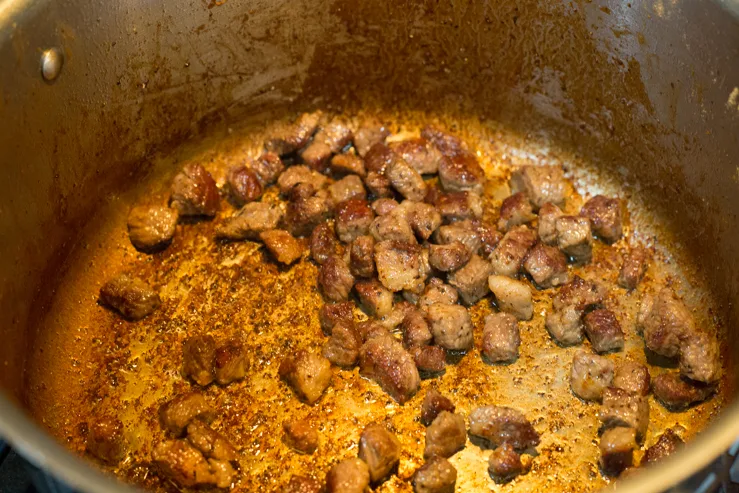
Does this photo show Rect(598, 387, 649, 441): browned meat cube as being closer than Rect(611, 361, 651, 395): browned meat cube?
Yes

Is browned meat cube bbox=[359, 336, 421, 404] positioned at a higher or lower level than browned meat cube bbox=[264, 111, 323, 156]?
lower

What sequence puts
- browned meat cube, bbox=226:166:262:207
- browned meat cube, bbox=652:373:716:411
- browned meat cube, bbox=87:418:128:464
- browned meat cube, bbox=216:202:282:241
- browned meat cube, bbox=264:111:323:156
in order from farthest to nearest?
browned meat cube, bbox=264:111:323:156, browned meat cube, bbox=226:166:262:207, browned meat cube, bbox=216:202:282:241, browned meat cube, bbox=652:373:716:411, browned meat cube, bbox=87:418:128:464

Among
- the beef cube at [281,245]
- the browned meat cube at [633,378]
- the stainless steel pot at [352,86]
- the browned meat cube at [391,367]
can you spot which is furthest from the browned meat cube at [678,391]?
the beef cube at [281,245]

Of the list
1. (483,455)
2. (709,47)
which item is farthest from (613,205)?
(483,455)

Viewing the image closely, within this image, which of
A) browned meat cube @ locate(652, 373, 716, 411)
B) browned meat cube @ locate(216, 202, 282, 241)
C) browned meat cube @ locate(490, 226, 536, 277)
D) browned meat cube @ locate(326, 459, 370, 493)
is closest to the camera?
browned meat cube @ locate(326, 459, 370, 493)

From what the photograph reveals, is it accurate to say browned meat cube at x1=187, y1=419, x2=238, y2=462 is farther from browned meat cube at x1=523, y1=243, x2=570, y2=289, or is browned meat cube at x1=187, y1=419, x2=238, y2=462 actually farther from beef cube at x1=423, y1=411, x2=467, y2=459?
browned meat cube at x1=523, y1=243, x2=570, y2=289

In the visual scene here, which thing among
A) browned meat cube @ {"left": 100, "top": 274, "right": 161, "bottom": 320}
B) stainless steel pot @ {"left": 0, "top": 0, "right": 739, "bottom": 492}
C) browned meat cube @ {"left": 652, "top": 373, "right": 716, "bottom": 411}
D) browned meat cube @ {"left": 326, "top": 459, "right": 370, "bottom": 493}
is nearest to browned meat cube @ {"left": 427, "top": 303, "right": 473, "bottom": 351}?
browned meat cube @ {"left": 326, "top": 459, "right": 370, "bottom": 493}

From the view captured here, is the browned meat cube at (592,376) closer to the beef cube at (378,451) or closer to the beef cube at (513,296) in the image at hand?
the beef cube at (513,296)

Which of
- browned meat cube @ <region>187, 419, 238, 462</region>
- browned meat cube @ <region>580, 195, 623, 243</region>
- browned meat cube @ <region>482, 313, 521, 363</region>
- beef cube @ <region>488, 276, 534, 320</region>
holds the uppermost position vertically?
browned meat cube @ <region>580, 195, 623, 243</region>

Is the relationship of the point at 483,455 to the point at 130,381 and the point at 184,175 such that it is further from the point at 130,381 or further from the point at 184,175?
the point at 184,175
